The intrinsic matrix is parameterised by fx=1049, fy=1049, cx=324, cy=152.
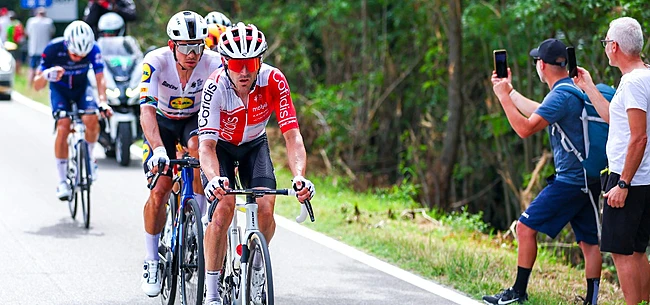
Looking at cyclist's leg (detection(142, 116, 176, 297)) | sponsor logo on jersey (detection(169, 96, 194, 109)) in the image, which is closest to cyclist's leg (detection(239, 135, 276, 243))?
cyclist's leg (detection(142, 116, 176, 297))

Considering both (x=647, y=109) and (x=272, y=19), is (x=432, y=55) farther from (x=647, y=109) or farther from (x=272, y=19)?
(x=647, y=109)

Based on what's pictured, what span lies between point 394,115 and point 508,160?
3665mm

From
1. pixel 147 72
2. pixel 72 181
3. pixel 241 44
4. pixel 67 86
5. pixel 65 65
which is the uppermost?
pixel 241 44

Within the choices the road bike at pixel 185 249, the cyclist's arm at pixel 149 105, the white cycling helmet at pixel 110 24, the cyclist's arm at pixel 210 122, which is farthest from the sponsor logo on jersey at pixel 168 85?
the white cycling helmet at pixel 110 24

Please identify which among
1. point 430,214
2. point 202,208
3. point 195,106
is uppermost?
point 195,106

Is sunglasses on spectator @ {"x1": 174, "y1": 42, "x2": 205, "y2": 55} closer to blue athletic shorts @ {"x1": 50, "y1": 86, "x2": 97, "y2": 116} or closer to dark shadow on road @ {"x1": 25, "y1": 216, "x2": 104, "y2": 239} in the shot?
dark shadow on road @ {"x1": 25, "y1": 216, "x2": 104, "y2": 239}

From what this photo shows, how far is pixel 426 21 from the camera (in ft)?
60.7

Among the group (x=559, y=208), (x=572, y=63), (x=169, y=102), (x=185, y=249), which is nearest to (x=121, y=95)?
(x=169, y=102)

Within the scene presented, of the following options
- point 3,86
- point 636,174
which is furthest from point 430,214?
point 3,86

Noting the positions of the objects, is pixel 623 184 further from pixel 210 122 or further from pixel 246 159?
pixel 210 122

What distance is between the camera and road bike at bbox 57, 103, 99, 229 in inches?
435

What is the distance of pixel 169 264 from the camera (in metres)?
7.38

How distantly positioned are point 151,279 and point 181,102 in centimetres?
140

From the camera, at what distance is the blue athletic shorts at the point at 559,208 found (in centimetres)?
779
